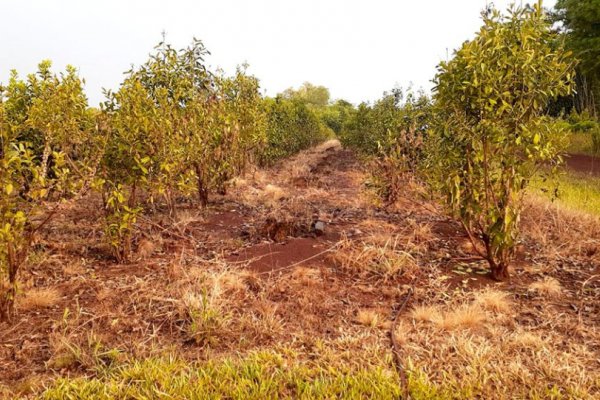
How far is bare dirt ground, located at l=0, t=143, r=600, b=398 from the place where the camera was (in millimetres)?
3244

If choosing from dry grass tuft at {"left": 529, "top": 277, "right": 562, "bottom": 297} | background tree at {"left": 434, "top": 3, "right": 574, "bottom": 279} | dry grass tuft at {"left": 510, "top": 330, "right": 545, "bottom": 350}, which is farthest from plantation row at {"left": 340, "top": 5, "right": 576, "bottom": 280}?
dry grass tuft at {"left": 510, "top": 330, "right": 545, "bottom": 350}

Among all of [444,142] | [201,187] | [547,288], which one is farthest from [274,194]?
[547,288]

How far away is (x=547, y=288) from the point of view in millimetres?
4414

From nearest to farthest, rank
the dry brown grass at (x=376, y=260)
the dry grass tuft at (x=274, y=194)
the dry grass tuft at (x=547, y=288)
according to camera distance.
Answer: the dry grass tuft at (x=547, y=288) < the dry brown grass at (x=376, y=260) < the dry grass tuft at (x=274, y=194)

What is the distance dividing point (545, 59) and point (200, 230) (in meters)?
5.09

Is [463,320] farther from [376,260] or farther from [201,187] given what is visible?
[201,187]

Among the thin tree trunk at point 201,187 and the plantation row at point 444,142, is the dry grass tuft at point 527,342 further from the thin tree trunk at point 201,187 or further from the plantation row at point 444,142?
the thin tree trunk at point 201,187

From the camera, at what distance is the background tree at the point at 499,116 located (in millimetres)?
4234

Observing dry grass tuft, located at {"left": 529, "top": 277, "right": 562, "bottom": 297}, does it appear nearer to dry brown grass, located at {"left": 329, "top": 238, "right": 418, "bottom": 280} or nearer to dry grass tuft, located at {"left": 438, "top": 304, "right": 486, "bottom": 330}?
dry grass tuft, located at {"left": 438, "top": 304, "right": 486, "bottom": 330}

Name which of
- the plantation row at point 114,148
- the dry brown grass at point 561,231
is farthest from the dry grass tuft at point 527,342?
the plantation row at point 114,148

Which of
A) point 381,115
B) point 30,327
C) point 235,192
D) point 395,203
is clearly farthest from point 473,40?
point 381,115

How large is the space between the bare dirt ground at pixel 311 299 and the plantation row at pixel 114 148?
0.53 metres

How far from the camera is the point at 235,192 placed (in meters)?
9.66

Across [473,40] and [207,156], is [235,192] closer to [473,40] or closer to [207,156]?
[207,156]
